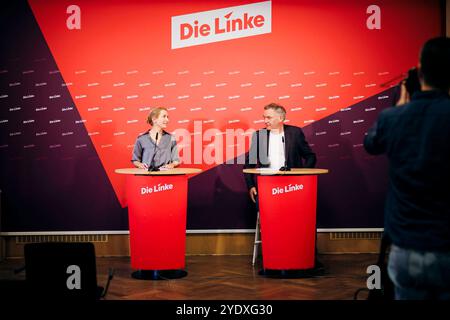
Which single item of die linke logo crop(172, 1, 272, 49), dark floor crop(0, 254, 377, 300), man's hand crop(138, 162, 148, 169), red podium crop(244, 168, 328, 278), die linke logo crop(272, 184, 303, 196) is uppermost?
die linke logo crop(172, 1, 272, 49)

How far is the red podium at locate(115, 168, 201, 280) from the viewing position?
438cm

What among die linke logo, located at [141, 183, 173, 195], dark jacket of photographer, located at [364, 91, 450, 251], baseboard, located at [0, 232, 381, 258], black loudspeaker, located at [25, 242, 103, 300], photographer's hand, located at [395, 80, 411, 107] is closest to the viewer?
dark jacket of photographer, located at [364, 91, 450, 251]

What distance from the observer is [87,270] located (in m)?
2.81

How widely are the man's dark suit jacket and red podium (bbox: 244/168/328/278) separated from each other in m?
0.49

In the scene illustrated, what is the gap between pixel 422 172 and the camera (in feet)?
5.69

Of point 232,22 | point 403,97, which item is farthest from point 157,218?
point 403,97

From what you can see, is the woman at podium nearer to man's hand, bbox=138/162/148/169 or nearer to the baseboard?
man's hand, bbox=138/162/148/169

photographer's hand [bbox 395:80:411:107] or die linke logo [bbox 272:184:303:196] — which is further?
die linke logo [bbox 272:184:303:196]

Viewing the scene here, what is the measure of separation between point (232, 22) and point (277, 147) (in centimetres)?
156

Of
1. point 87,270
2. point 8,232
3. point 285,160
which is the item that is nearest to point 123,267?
point 8,232

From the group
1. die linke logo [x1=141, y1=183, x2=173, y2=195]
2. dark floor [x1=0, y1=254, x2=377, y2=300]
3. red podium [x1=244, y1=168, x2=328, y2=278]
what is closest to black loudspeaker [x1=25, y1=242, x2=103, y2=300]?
dark floor [x1=0, y1=254, x2=377, y2=300]

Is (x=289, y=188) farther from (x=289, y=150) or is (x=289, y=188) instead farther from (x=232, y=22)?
(x=232, y=22)
